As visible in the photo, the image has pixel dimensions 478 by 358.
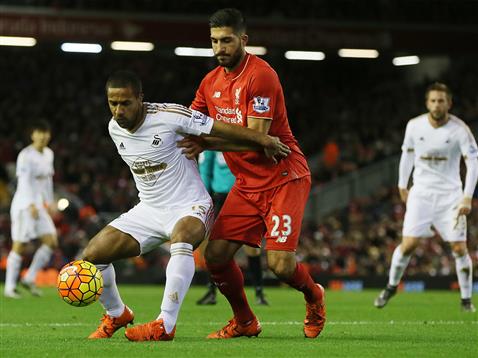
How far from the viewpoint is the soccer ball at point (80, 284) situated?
301 inches

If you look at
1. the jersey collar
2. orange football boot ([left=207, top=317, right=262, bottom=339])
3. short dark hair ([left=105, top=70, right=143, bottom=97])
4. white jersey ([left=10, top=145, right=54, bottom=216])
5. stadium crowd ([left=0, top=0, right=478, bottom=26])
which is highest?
stadium crowd ([left=0, top=0, right=478, bottom=26])

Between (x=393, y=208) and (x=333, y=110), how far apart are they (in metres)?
8.57

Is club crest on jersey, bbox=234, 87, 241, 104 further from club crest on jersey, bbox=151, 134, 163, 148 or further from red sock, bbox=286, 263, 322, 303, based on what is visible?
red sock, bbox=286, 263, 322, 303

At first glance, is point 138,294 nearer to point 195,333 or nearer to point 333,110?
point 195,333

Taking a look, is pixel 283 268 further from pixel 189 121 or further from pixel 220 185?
pixel 220 185

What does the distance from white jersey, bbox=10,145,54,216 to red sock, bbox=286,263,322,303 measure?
7781 mm

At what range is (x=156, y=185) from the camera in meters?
8.06

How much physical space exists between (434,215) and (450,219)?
196 mm

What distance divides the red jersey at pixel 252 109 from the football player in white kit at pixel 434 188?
4.27m

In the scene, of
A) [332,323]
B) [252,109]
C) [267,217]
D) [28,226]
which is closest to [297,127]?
[28,226]

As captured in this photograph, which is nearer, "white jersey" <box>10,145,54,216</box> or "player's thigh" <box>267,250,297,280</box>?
"player's thigh" <box>267,250,297,280</box>

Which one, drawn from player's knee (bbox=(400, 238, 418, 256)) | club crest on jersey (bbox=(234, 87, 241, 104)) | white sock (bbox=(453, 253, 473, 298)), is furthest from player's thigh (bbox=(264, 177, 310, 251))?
white sock (bbox=(453, 253, 473, 298))

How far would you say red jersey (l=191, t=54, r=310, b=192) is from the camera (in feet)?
26.2

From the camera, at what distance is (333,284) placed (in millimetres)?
21797
